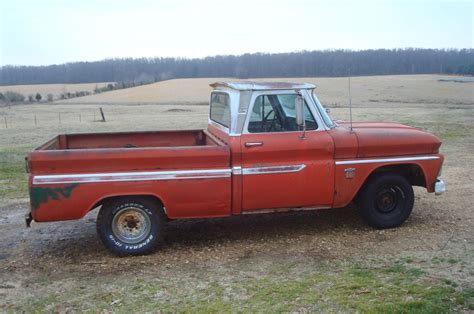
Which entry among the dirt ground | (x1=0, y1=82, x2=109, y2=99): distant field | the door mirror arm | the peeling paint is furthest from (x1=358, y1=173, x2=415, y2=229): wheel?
(x1=0, y1=82, x2=109, y2=99): distant field

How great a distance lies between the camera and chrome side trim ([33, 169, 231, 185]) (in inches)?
211

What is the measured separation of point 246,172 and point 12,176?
22.7 feet

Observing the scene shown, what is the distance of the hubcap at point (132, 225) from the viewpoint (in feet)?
18.5

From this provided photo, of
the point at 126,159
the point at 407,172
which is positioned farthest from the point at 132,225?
the point at 407,172

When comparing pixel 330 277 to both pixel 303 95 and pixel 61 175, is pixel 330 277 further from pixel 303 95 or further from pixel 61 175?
pixel 61 175

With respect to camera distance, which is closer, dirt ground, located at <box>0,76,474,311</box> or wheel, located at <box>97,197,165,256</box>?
dirt ground, located at <box>0,76,474,311</box>

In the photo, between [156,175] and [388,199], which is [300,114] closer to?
[388,199]

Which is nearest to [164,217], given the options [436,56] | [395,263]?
[395,263]

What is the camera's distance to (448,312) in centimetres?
397

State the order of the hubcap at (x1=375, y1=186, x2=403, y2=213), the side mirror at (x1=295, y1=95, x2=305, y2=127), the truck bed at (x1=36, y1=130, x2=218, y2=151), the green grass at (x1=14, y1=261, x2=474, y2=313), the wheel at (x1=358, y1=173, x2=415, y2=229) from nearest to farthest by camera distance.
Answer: the green grass at (x1=14, y1=261, x2=474, y2=313) < the side mirror at (x1=295, y1=95, x2=305, y2=127) < the wheel at (x1=358, y1=173, x2=415, y2=229) < the hubcap at (x1=375, y1=186, x2=403, y2=213) < the truck bed at (x1=36, y1=130, x2=218, y2=151)

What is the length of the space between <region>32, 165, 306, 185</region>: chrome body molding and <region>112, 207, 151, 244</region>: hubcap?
0.42 m

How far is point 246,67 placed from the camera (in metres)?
99.4

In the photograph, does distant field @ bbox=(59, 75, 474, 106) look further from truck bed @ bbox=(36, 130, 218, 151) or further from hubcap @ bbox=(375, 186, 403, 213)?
hubcap @ bbox=(375, 186, 403, 213)

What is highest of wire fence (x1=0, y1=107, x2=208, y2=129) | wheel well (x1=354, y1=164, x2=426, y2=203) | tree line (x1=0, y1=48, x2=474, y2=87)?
tree line (x1=0, y1=48, x2=474, y2=87)
